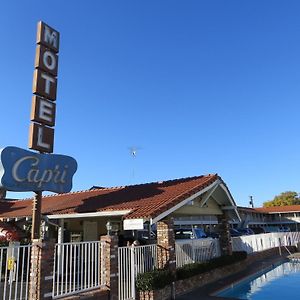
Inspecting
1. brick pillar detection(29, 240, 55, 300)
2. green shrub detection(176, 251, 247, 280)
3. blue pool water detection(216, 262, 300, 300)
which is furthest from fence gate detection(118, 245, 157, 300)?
blue pool water detection(216, 262, 300, 300)

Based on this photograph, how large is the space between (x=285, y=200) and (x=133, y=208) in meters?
87.9

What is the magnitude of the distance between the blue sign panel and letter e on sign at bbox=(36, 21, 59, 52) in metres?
5.20

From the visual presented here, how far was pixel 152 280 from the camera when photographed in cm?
1161

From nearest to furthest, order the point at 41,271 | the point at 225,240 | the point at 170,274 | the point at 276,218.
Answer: the point at 41,271 → the point at 170,274 → the point at 225,240 → the point at 276,218

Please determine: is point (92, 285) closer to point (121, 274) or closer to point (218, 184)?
point (121, 274)

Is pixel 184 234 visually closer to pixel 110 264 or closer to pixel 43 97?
pixel 43 97

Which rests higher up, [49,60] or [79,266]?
[49,60]

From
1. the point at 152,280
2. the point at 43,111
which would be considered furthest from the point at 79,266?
the point at 43,111

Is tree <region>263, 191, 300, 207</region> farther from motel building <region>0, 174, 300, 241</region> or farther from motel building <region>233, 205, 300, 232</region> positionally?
motel building <region>0, 174, 300, 241</region>

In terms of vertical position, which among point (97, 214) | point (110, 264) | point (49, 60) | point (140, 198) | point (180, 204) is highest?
point (49, 60)

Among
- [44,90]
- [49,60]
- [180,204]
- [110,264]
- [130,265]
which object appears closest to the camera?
[110,264]

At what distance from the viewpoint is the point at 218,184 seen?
1712 centimetres

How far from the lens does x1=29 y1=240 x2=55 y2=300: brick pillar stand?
27.8 ft

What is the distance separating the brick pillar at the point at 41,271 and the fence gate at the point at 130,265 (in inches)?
115
